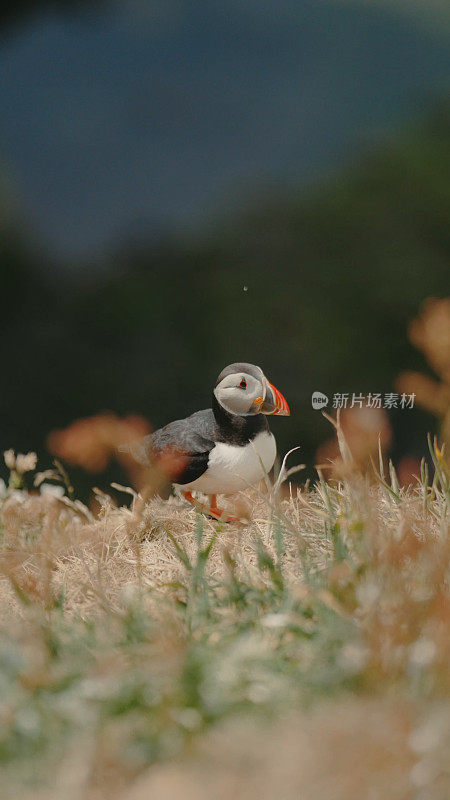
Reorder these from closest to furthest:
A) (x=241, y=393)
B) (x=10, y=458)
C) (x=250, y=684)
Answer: (x=250, y=684) < (x=241, y=393) < (x=10, y=458)

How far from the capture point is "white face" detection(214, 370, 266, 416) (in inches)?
93.4

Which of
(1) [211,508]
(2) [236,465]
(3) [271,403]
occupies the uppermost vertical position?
(3) [271,403]

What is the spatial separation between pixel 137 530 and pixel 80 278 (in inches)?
43.3

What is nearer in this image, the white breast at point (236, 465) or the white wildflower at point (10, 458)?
the white breast at point (236, 465)

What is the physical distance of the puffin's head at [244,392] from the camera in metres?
2.38

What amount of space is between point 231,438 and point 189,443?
0.13 metres

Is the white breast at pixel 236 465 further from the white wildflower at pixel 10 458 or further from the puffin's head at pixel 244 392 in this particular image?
the white wildflower at pixel 10 458

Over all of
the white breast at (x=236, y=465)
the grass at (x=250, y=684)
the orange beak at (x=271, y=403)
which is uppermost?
the orange beak at (x=271, y=403)

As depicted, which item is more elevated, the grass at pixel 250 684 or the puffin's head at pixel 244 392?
the puffin's head at pixel 244 392

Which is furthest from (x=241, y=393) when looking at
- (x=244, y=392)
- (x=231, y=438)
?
(x=231, y=438)

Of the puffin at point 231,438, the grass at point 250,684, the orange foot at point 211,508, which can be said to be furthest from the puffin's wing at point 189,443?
the grass at point 250,684

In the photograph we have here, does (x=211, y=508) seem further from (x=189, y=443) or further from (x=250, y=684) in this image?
(x=250, y=684)

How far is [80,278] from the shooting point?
3057 millimetres

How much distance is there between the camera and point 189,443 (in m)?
2.41
